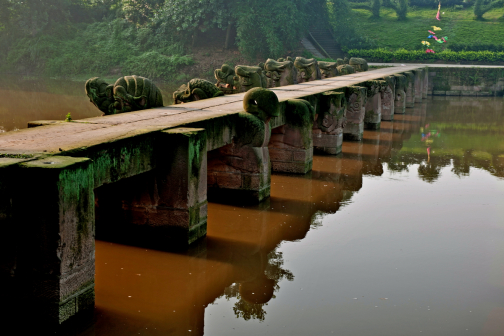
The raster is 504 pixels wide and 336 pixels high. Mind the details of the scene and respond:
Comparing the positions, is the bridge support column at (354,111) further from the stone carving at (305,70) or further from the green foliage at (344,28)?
the green foliage at (344,28)

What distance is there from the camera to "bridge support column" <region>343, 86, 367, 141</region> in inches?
523

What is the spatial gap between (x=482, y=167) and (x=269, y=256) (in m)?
6.94

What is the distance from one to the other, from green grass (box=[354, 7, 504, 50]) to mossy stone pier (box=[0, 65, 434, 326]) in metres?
33.0

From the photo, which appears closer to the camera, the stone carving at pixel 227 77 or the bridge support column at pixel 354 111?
the stone carving at pixel 227 77

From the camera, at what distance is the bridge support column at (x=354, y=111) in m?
13.3

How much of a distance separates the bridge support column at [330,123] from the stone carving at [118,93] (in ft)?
14.8

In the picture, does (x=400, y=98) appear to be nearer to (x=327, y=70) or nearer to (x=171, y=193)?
(x=327, y=70)

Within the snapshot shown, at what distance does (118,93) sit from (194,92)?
7.32ft

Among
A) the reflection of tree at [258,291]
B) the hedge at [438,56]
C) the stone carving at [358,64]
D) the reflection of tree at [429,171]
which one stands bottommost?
the reflection of tree at [258,291]

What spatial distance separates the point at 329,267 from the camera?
6.12m

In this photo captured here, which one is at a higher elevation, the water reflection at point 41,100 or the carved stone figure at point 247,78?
the carved stone figure at point 247,78

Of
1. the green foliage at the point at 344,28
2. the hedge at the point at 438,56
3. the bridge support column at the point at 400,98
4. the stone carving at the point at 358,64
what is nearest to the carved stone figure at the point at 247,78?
the bridge support column at the point at 400,98

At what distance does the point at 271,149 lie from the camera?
10.3 metres

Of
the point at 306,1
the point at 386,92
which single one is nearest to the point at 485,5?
the point at 306,1
